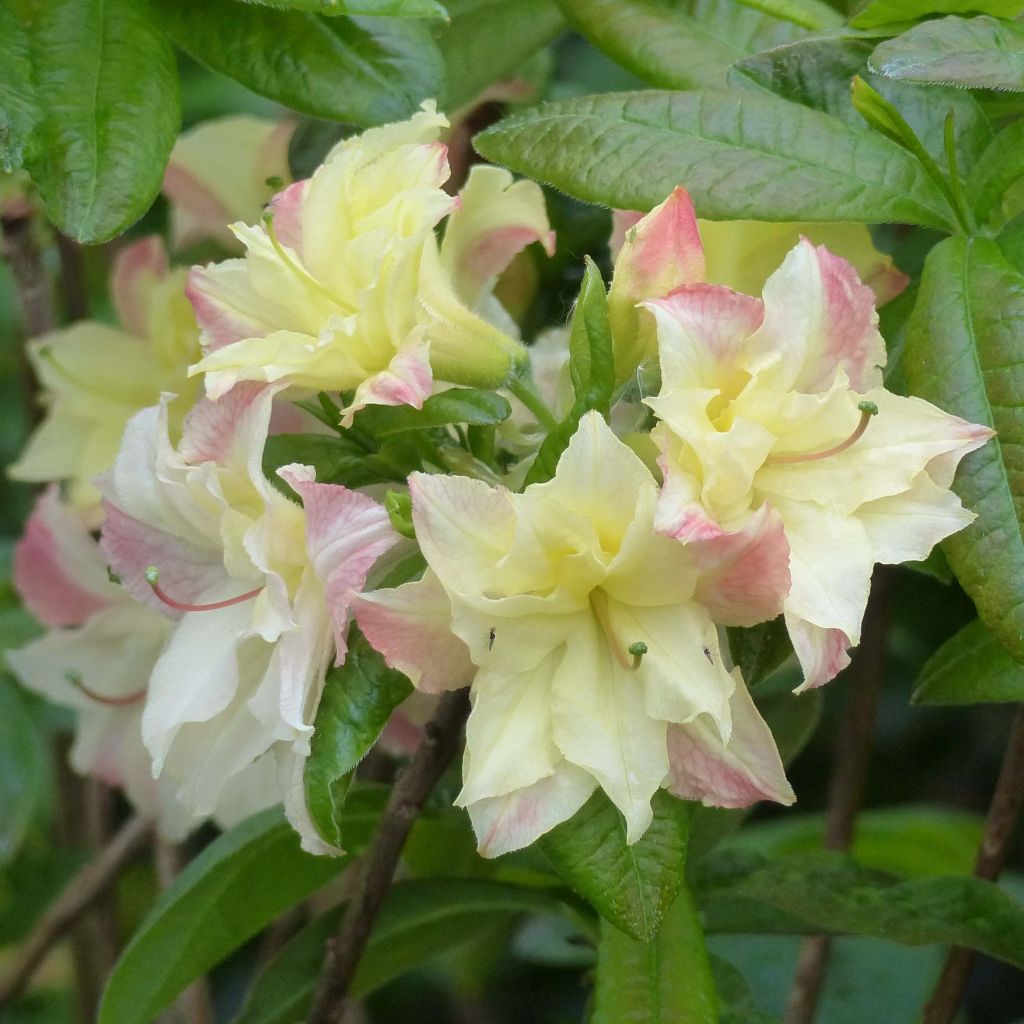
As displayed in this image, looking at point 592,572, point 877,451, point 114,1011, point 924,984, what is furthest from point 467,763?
point 924,984

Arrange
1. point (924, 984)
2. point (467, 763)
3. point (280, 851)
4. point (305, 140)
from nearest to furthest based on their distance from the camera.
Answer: point (467, 763)
point (280, 851)
point (305, 140)
point (924, 984)

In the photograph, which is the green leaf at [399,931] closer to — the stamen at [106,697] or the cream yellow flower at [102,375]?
the stamen at [106,697]

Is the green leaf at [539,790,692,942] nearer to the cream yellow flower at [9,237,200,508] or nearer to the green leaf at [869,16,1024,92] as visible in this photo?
the green leaf at [869,16,1024,92]

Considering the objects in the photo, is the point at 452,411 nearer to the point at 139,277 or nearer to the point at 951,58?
the point at 951,58

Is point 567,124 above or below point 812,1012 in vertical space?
above

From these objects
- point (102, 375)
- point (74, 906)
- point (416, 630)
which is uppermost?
point (416, 630)

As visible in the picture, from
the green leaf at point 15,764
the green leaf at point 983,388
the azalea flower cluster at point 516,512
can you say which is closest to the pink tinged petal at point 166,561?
the azalea flower cluster at point 516,512

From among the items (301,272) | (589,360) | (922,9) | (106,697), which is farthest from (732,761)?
(106,697)

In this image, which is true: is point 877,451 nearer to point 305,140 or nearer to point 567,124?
point 567,124
